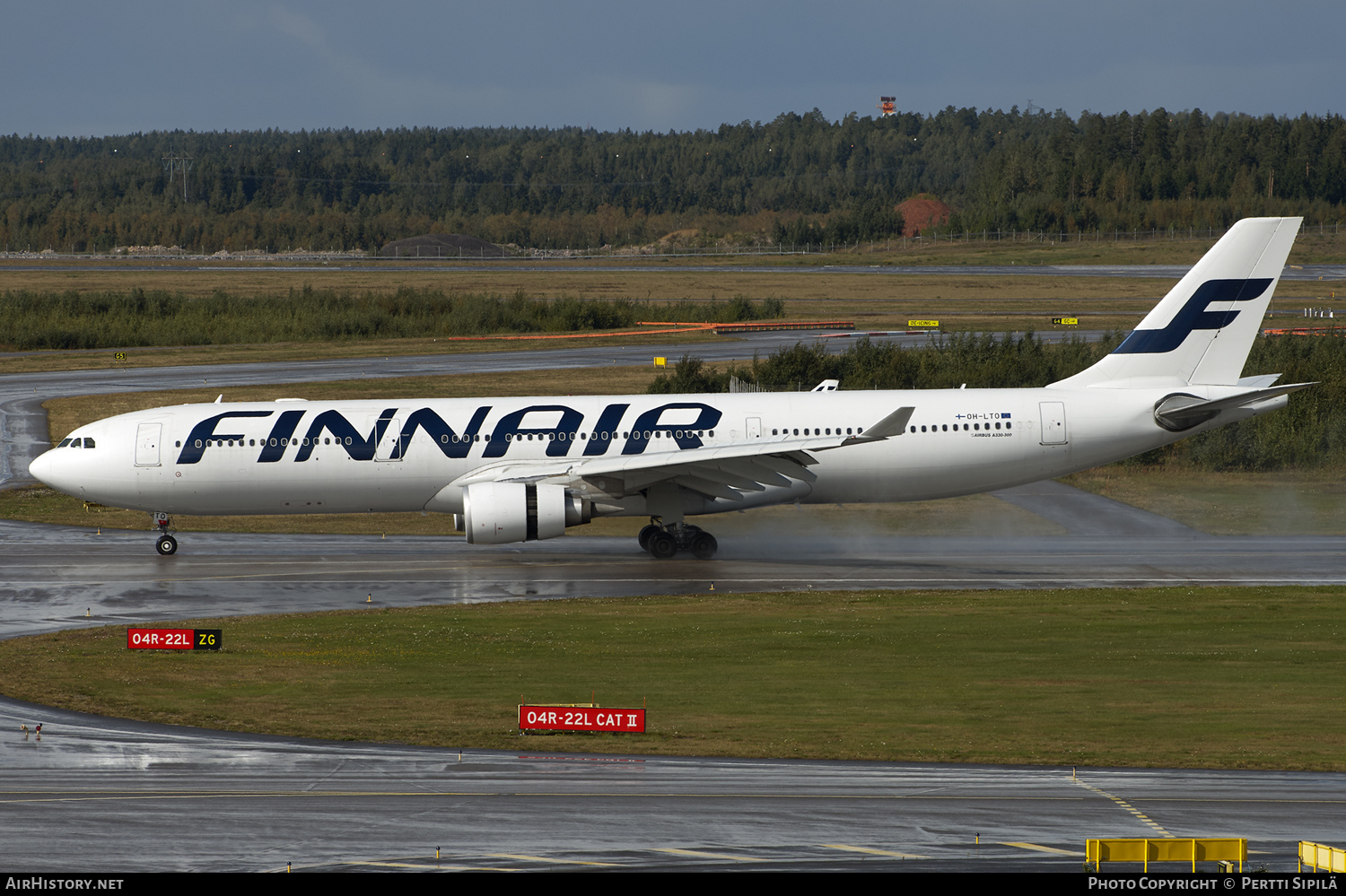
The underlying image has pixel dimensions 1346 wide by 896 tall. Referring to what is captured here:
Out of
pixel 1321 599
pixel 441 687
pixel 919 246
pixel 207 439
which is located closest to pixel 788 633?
pixel 441 687

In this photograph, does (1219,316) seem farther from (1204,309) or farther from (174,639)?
(174,639)

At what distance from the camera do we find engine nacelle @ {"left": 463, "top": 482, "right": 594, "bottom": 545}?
110 ft

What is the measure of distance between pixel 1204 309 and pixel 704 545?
50.3 ft

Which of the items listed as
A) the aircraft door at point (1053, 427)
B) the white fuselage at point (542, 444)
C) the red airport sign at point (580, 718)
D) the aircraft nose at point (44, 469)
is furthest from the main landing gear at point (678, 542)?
the aircraft nose at point (44, 469)

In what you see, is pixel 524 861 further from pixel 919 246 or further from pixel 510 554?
pixel 919 246

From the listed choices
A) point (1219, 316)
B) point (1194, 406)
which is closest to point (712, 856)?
point (1194, 406)

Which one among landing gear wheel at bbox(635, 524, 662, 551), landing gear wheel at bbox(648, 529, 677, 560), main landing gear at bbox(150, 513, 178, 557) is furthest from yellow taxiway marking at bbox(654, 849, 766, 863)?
main landing gear at bbox(150, 513, 178, 557)

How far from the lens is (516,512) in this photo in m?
33.6

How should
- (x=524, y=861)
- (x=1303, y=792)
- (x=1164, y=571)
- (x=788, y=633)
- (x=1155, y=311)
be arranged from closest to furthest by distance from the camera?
(x=524, y=861), (x=1303, y=792), (x=788, y=633), (x=1164, y=571), (x=1155, y=311)

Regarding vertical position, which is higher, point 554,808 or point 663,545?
point 554,808

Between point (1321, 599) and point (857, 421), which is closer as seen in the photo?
point (1321, 599)

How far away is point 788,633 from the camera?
91.0 feet

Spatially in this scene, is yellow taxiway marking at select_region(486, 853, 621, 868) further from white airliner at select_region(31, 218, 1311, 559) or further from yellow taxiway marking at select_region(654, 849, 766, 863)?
white airliner at select_region(31, 218, 1311, 559)

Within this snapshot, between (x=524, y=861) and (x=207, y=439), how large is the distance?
2417 cm
